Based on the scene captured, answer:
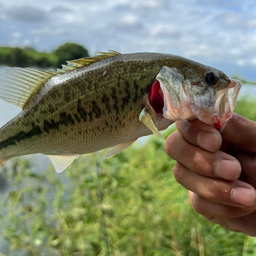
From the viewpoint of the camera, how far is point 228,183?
2.85 ft

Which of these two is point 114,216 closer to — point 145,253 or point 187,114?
point 145,253

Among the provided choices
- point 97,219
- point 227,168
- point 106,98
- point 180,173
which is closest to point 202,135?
point 227,168

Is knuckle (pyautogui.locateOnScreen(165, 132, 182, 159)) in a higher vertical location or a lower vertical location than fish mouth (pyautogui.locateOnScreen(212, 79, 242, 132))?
lower

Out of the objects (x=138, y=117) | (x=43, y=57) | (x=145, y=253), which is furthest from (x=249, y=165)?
(x=43, y=57)

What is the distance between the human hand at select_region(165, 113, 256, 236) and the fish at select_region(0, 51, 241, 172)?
0.17 metres

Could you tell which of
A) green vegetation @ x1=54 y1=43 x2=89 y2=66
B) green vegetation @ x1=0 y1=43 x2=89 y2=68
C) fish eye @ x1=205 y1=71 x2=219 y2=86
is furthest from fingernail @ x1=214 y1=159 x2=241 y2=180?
green vegetation @ x1=54 y1=43 x2=89 y2=66

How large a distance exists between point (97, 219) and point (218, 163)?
4.11 ft

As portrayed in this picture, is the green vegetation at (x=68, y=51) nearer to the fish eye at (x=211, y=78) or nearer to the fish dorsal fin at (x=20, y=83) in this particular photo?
the fish dorsal fin at (x=20, y=83)

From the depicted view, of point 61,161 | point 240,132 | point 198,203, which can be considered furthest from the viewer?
point 198,203

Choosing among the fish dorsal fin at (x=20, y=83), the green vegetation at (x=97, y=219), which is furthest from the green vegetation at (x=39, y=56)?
the fish dorsal fin at (x=20, y=83)

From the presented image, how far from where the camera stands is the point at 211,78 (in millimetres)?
673

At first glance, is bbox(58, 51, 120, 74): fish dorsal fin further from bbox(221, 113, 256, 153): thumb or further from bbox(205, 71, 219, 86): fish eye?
bbox(221, 113, 256, 153): thumb

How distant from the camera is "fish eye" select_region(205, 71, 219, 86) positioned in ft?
2.19

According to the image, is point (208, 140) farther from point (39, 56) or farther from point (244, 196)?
point (39, 56)
